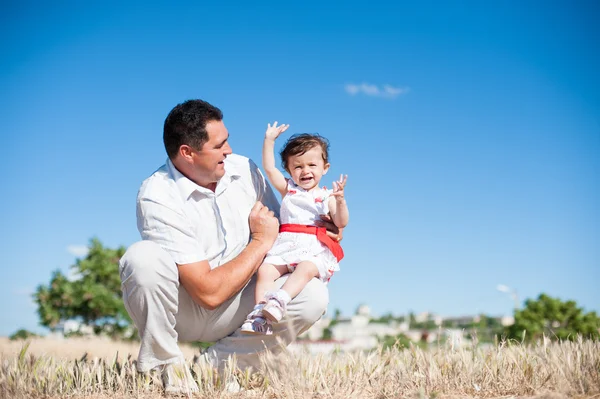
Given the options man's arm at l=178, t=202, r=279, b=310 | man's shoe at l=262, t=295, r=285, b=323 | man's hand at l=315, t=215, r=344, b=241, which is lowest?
man's shoe at l=262, t=295, r=285, b=323

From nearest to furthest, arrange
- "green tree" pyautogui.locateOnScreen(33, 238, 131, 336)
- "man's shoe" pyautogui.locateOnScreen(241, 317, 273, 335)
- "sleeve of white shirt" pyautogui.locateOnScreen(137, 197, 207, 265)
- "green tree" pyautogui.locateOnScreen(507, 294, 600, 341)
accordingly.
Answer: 1. "man's shoe" pyautogui.locateOnScreen(241, 317, 273, 335)
2. "sleeve of white shirt" pyautogui.locateOnScreen(137, 197, 207, 265)
3. "green tree" pyautogui.locateOnScreen(33, 238, 131, 336)
4. "green tree" pyautogui.locateOnScreen(507, 294, 600, 341)

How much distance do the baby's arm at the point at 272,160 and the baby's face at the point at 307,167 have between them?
0.15 m

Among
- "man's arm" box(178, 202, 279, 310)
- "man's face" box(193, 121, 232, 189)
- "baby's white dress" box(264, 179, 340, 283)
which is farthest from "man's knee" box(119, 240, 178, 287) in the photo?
"baby's white dress" box(264, 179, 340, 283)

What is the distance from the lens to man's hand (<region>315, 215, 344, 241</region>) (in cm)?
560

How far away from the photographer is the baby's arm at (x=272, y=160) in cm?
581

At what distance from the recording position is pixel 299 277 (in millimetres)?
5121

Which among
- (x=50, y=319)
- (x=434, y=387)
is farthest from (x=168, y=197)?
(x=50, y=319)

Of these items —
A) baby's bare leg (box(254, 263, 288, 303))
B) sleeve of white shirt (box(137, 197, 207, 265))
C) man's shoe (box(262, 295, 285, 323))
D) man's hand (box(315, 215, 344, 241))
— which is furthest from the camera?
man's hand (box(315, 215, 344, 241))

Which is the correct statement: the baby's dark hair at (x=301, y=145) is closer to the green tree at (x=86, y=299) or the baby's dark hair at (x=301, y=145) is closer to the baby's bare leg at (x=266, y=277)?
the baby's bare leg at (x=266, y=277)

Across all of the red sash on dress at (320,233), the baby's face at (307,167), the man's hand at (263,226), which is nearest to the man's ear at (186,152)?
the man's hand at (263,226)

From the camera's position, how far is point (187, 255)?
4902 millimetres

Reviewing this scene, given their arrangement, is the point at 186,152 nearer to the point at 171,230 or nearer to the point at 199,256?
the point at 171,230

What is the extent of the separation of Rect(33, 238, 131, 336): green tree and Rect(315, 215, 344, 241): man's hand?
53.3 feet

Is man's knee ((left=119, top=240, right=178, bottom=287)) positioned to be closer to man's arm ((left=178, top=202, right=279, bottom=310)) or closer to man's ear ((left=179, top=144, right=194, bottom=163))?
man's arm ((left=178, top=202, right=279, bottom=310))
